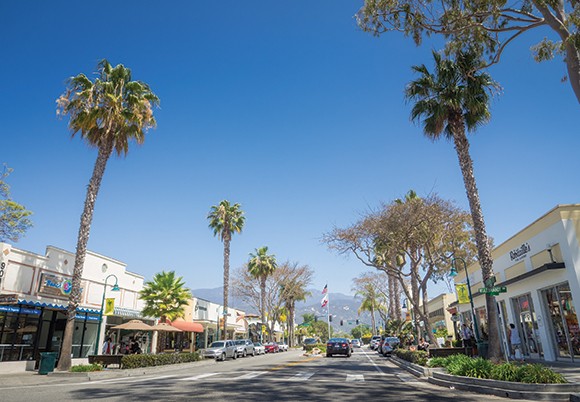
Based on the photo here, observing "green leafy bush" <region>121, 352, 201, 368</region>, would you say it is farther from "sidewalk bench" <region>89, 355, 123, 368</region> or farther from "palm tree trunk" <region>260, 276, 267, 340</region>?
"palm tree trunk" <region>260, 276, 267, 340</region>

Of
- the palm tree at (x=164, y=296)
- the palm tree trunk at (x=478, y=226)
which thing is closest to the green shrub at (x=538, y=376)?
the palm tree trunk at (x=478, y=226)

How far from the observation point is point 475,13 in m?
13.0

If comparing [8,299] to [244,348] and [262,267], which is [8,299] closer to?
[244,348]

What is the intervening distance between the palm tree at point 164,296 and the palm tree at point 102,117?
1388 centimetres

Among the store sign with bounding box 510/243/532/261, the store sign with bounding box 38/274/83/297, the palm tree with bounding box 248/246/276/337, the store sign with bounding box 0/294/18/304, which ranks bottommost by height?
the store sign with bounding box 0/294/18/304

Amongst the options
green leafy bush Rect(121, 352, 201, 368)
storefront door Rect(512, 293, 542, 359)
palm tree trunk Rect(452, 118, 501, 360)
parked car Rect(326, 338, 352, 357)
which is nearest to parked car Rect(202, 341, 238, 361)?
green leafy bush Rect(121, 352, 201, 368)

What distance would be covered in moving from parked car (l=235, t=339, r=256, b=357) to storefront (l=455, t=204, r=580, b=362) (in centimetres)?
2354

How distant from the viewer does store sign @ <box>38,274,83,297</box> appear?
24.1 metres

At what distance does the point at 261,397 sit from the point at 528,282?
17436mm

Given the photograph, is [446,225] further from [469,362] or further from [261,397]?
[261,397]

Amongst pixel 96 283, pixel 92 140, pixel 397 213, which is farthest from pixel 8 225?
pixel 397 213

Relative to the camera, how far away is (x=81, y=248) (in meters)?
21.0

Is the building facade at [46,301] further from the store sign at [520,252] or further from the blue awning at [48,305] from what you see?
the store sign at [520,252]

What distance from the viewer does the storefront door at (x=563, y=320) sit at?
684 inches
